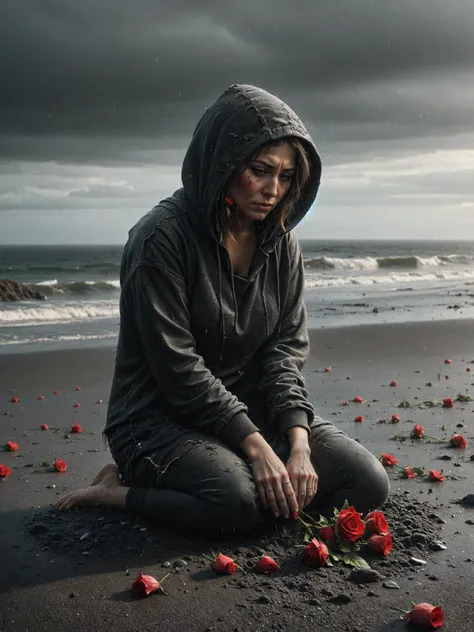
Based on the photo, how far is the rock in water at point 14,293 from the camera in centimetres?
2539

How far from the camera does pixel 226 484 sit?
430cm

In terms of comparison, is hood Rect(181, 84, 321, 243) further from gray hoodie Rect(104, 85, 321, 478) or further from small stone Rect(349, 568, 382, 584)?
small stone Rect(349, 568, 382, 584)

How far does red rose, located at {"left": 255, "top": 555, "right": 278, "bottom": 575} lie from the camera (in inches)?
159

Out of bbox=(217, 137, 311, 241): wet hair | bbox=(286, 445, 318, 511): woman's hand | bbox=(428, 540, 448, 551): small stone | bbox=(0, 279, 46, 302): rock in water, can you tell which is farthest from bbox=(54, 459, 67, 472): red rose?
bbox=(0, 279, 46, 302): rock in water

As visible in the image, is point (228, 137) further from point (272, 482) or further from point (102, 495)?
point (102, 495)

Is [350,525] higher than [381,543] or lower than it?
higher

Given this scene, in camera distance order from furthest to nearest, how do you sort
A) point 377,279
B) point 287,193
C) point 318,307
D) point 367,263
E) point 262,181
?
point 367,263 → point 377,279 → point 318,307 → point 287,193 → point 262,181

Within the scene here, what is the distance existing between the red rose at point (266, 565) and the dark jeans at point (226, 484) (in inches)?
12.8

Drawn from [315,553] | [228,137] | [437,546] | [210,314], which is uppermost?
[228,137]

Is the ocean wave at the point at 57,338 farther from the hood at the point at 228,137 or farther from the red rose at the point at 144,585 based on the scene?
the red rose at the point at 144,585

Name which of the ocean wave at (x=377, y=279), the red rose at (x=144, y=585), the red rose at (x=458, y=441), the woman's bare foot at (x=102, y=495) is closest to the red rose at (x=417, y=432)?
the red rose at (x=458, y=441)

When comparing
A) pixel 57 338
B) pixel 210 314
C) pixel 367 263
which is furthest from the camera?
pixel 367 263

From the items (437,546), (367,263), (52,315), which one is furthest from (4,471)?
→ (367,263)

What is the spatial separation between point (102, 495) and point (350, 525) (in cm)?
155
